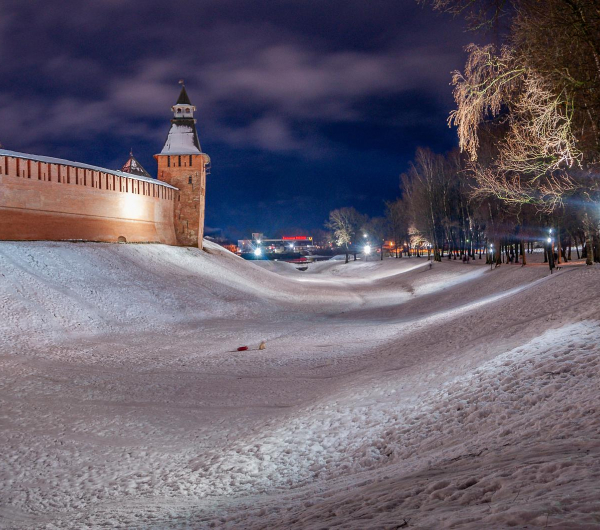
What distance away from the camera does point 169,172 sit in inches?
1342

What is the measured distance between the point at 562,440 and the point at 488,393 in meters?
1.98

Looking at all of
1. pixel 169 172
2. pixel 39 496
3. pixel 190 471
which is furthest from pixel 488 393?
pixel 169 172

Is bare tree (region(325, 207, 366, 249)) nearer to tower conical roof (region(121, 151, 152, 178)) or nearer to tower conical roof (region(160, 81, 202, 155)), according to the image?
tower conical roof (region(121, 151, 152, 178))

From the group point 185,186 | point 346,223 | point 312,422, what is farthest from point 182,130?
point 346,223

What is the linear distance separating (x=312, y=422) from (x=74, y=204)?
22.9 meters

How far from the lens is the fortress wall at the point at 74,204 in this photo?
832 inches

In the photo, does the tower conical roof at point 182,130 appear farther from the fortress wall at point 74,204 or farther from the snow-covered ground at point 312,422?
the snow-covered ground at point 312,422

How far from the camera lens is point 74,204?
24172 millimetres

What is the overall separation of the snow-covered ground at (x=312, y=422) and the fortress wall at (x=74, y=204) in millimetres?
9188

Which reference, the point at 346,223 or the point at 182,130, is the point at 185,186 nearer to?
the point at 182,130

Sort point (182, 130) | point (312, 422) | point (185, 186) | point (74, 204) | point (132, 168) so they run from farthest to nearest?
point (132, 168), point (182, 130), point (185, 186), point (74, 204), point (312, 422)

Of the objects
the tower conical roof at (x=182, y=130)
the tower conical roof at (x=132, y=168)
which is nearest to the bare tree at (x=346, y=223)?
the tower conical roof at (x=132, y=168)

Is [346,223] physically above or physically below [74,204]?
above

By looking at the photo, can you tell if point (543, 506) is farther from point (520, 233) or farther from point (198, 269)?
point (520, 233)
